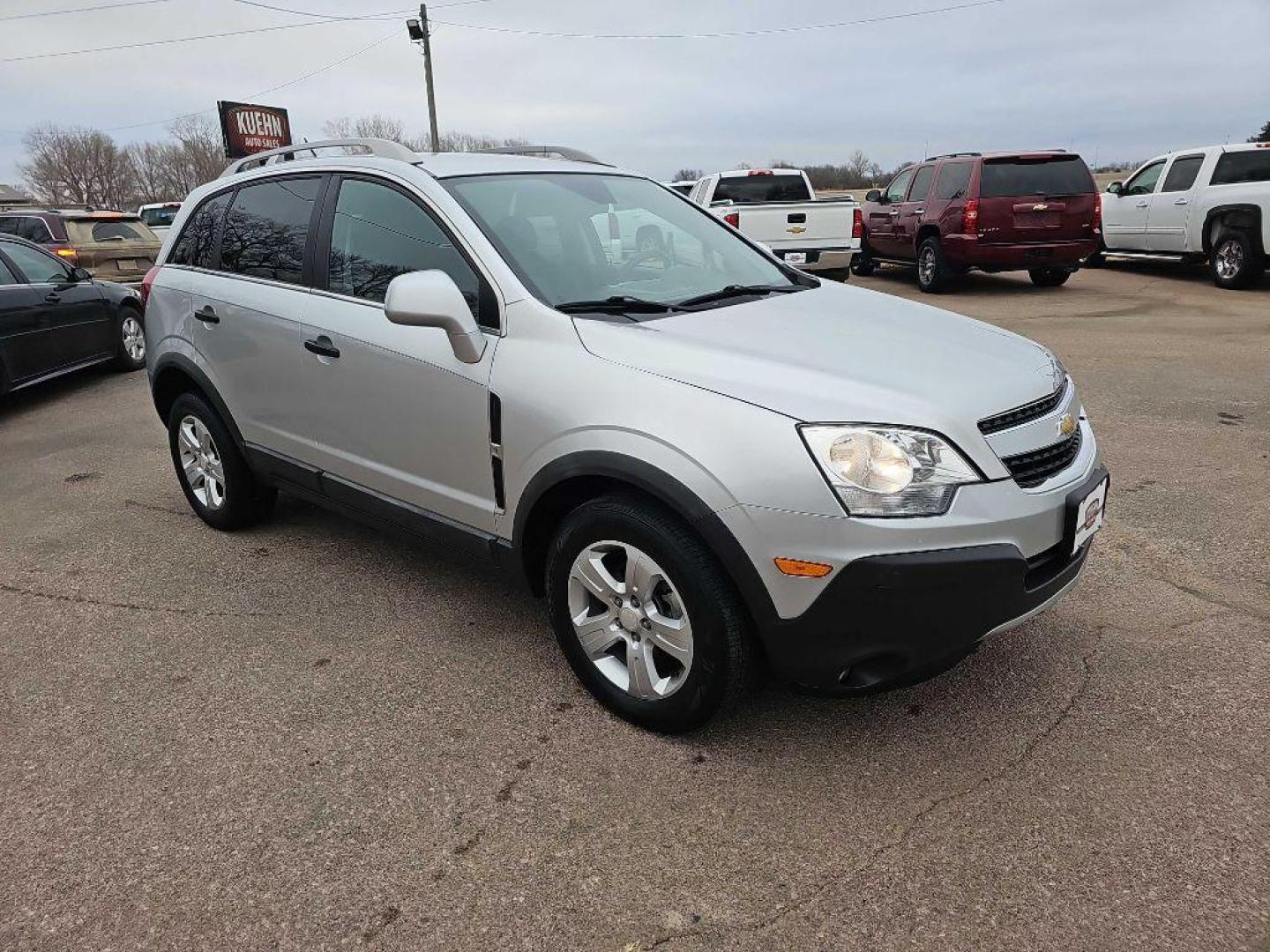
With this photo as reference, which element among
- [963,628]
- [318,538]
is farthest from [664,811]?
[318,538]

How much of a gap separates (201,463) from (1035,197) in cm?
1119

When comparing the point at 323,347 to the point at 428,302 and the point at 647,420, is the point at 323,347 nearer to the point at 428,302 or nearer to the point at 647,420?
the point at 428,302

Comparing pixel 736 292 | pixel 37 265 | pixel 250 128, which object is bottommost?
pixel 37 265

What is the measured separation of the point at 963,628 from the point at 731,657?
2.04 feet

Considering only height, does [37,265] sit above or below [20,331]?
above

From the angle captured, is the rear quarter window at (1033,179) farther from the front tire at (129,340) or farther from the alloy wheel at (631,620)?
the alloy wheel at (631,620)

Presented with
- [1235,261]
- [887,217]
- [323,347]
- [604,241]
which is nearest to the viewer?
[604,241]

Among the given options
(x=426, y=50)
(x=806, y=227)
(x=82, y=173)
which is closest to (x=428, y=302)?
(x=806, y=227)

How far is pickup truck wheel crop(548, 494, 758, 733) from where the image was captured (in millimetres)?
2520

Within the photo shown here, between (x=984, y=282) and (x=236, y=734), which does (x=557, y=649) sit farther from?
(x=984, y=282)

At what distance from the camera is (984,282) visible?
14.8 meters

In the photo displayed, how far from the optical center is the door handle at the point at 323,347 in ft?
11.7

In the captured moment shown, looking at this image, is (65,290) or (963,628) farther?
(65,290)

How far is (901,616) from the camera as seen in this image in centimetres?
232
